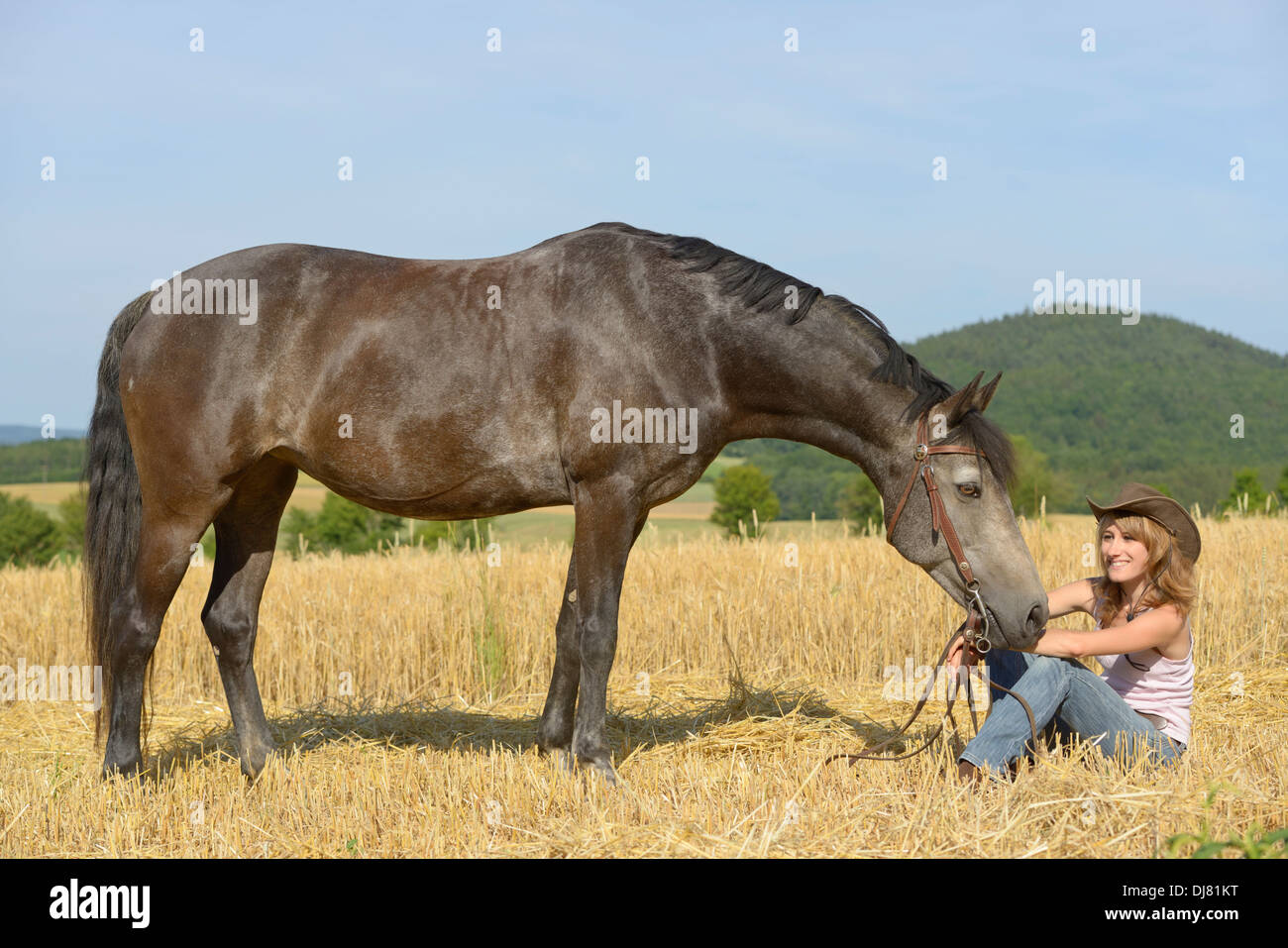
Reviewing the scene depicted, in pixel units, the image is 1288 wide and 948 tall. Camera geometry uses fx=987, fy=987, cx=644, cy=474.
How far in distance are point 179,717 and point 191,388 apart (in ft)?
10.5

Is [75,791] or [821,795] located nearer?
[821,795]

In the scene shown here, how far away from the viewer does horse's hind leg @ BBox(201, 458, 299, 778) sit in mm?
5707

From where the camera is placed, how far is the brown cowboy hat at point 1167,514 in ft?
14.8

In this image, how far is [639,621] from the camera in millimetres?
8656

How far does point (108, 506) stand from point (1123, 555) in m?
5.36

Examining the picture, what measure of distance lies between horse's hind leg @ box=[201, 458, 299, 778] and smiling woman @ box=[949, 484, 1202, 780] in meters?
3.92

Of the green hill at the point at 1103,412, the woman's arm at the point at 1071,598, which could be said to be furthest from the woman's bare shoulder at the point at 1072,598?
the green hill at the point at 1103,412

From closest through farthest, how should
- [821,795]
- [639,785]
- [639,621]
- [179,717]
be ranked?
[821,795] → [639,785] → [179,717] → [639,621]

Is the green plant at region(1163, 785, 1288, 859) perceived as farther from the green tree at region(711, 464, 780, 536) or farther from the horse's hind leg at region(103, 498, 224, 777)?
the green tree at region(711, 464, 780, 536)

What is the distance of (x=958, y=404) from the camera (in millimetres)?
4754

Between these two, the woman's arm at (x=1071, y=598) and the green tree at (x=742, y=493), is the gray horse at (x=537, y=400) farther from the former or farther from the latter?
the green tree at (x=742, y=493)

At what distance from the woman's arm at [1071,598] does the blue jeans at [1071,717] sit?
14.9 inches
